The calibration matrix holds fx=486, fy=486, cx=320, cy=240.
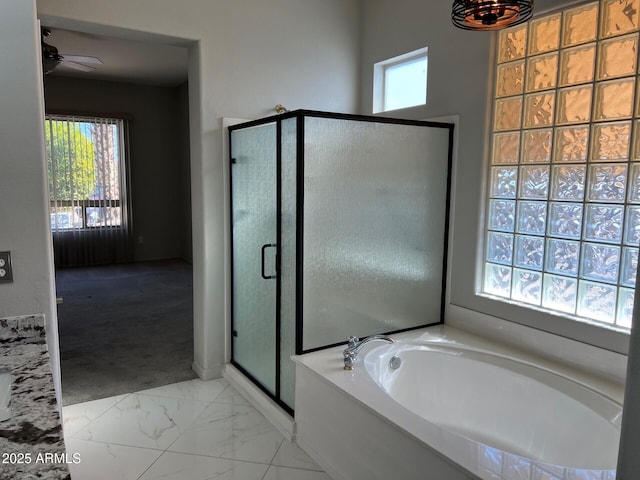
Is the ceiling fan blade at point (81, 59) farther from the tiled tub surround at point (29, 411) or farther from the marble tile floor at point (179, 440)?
the tiled tub surround at point (29, 411)

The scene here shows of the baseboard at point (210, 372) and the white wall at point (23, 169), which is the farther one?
the baseboard at point (210, 372)

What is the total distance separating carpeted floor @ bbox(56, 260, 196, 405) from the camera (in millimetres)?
3320

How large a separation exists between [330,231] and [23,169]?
142 centimetres

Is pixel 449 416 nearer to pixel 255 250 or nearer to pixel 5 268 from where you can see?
pixel 255 250

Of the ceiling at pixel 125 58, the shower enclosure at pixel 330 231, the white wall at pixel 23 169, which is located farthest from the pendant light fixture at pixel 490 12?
the ceiling at pixel 125 58

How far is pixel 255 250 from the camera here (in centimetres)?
297

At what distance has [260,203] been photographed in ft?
9.39

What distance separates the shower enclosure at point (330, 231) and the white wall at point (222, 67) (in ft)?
0.54

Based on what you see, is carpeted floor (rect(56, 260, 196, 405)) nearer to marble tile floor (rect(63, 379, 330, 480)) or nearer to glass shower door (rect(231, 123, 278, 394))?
marble tile floor (rect(63, 379, 330, 480))

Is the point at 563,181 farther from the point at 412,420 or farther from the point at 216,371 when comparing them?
the point at 216,371

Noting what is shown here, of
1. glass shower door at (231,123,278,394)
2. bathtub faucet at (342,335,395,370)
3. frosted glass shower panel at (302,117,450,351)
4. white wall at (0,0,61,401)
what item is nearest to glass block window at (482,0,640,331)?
frosted glass shower panel at (302,117,450,351)

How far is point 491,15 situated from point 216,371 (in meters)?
2.69

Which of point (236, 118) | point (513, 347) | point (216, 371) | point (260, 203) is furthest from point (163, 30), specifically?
point (513, 347)

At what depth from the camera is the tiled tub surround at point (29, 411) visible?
3.05 feet
